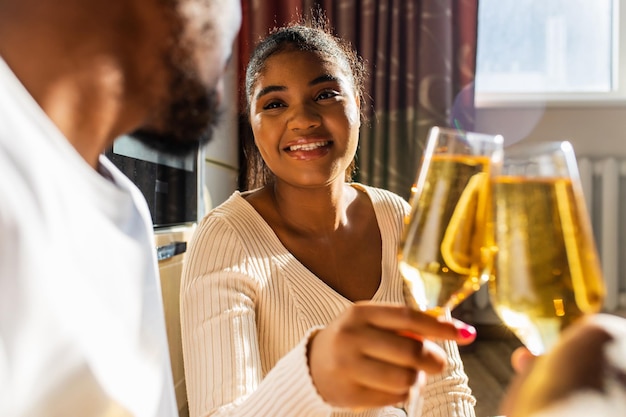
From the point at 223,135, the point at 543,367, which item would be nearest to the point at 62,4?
the point at 543,367

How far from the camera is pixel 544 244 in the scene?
1.47 ft

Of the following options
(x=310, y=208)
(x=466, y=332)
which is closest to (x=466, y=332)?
(x=466, y=332)

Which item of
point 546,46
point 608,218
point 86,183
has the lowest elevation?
point 608,218

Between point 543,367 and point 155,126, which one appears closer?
point 543,367

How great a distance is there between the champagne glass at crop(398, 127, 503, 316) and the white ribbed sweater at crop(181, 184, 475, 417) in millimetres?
394

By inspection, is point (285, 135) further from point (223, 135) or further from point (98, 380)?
point (223, 135)

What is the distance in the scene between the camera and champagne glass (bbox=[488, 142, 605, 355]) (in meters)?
0.44

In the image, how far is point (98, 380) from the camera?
0.43m

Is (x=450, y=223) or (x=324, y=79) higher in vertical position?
(x=324, y=79)

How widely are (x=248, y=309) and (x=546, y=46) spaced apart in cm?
265

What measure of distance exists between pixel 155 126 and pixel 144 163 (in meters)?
0.75

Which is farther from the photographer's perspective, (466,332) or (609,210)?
(609,210)

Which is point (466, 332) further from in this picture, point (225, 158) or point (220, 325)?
point (225, 158)

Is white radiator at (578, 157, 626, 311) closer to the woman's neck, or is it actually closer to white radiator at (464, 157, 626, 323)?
white radiator at (464, 157, 626, 323)
